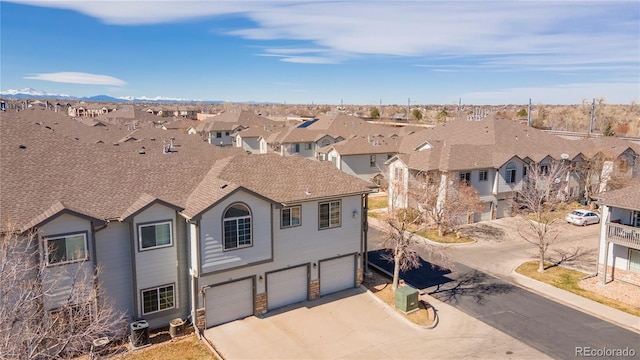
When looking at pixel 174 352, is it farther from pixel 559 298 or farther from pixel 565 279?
pixel 565 279

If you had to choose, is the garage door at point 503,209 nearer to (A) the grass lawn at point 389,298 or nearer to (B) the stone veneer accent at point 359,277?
(A) the grass lawn at point 389,298

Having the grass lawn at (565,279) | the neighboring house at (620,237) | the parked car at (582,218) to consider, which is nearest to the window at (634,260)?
the neighboring house at (620,237)

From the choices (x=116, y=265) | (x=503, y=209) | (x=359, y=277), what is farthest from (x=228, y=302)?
(x=503, y=209)

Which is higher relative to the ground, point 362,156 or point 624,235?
point 362,156

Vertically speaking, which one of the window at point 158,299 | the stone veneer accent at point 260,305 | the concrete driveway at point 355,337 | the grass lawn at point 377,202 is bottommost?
the concrete driveway at point 355,337

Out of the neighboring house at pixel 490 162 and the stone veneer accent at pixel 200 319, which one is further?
the neighboring house at pixel 490 162
